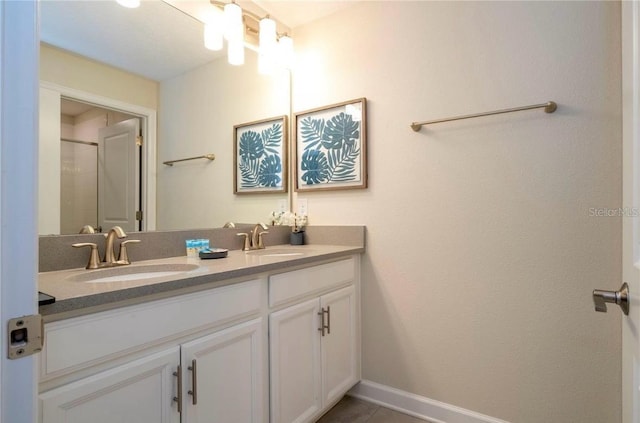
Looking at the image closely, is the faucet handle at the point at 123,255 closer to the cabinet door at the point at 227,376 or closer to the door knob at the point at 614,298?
the cabinet door at the point at 227,376

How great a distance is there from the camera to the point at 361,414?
175 centimetres

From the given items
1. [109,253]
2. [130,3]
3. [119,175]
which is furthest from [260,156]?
[109,253]

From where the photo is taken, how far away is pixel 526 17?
1.46 m

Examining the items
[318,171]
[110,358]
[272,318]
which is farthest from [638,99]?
[318,171]

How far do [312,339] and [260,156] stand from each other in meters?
1.17

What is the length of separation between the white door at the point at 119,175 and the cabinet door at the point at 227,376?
67 centimetres

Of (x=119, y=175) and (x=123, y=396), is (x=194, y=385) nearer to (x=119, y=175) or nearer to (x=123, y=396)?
(x=123, y=396)

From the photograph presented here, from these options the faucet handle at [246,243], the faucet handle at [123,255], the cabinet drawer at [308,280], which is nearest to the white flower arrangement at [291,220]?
the faucet handle at [246,243]

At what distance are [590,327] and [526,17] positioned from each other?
4.46ft

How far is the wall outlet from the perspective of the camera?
7.00 feet

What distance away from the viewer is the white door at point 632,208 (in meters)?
0.69

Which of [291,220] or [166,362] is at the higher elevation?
[291,220]

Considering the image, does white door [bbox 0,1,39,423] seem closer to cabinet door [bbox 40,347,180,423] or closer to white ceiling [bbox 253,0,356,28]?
cabinet door [bbox 40,347,180,423]

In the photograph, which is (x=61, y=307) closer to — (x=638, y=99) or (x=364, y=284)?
(x=638, y=99)
